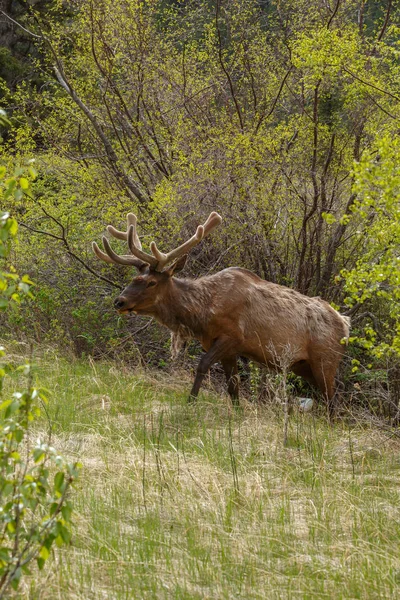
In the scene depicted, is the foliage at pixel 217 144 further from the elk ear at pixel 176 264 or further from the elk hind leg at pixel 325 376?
the elk ear at pixel 176 264

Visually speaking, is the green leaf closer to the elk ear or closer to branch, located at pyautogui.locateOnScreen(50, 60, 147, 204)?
the elk ear

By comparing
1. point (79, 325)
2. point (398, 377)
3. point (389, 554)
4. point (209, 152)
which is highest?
point (209, 152)

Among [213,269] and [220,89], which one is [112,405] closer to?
[213,269]

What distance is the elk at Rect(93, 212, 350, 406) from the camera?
9219 mm

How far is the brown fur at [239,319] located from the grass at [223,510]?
38.5 inches

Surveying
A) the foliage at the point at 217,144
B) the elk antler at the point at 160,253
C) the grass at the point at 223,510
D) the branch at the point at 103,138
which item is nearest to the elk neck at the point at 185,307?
the elk antler at the point at 160,253

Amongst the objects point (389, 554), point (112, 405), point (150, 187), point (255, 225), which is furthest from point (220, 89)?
point (389, 554)

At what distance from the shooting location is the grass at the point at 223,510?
4.47 meters

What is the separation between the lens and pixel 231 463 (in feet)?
21.4

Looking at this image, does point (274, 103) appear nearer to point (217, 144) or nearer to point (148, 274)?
point (217, 144)

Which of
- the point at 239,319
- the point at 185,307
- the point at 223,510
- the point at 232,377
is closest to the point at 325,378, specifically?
the point at 232,377

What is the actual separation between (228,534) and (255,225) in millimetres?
6809

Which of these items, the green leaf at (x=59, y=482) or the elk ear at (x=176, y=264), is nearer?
the green leaf at (x=59, y=482)

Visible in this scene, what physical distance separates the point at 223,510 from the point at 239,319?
4117 mm
